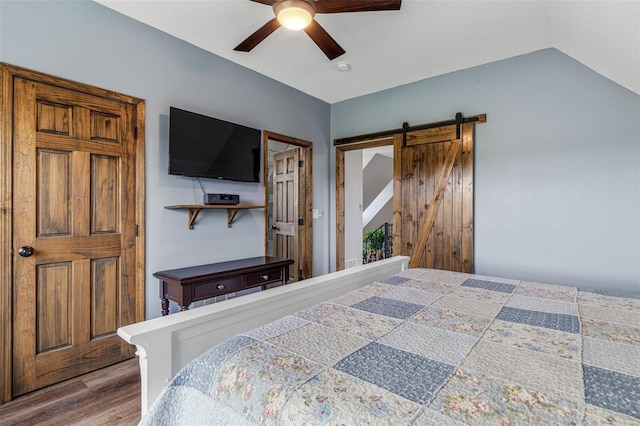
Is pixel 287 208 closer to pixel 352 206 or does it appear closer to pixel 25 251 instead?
pixel 352 206

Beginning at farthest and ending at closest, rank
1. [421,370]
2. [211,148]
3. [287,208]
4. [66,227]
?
[287,208] < [211,148] < [66,227] < [421,370]

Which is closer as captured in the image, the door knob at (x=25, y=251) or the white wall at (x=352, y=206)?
the door knob at (x=25, y=251)

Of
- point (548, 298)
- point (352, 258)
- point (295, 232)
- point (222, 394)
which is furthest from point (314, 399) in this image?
point (352, 258)

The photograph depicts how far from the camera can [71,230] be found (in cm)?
219

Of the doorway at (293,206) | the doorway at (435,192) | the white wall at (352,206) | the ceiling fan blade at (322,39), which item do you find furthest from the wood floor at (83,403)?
the white wall at (352,206)

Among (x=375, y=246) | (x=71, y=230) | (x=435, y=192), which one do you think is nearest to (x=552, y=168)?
(x=435, y=192)

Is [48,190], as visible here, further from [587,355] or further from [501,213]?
[501,213]

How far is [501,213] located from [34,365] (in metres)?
3.81

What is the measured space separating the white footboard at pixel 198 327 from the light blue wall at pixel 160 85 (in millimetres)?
1515

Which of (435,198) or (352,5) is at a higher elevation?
(352,5)

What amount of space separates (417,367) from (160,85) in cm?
274

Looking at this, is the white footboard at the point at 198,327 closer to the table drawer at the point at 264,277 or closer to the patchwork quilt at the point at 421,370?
the patchwork quilt at the point at 421,370

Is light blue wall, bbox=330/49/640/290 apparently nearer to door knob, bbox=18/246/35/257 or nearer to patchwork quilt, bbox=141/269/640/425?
patchwork quilt, bbox=141/269/640/425

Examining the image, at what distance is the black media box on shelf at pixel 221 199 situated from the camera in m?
2.77
